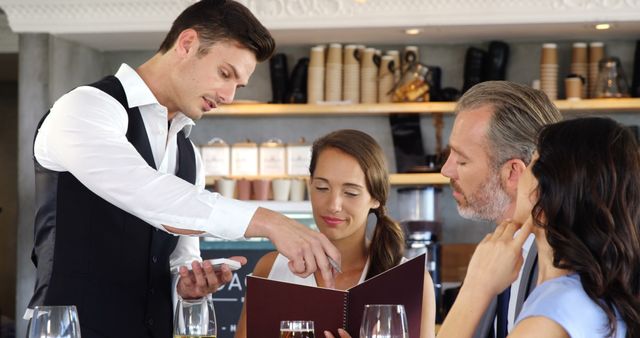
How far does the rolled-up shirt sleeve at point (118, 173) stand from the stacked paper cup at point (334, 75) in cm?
349

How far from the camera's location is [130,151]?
2094 mm

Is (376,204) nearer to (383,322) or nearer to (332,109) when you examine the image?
(383,322)

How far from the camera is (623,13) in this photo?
5.29 metres

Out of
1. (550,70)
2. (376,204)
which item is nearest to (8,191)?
(550,70)

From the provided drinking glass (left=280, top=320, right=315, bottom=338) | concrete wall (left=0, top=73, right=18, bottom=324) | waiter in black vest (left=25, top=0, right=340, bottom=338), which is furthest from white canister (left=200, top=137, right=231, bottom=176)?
drinking glass (left=280, top=320, right=315, bottom=338)

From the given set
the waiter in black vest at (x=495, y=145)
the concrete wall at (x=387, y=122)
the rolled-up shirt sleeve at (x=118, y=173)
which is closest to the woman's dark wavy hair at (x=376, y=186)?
the waiter in black vest at (x=495, y=145)

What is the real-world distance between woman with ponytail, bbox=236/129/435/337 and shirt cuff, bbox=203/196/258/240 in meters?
0.88

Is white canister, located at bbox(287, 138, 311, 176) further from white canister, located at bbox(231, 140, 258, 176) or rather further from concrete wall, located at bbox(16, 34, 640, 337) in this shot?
concrete wall, located at bbox(16, 34, 640, 337)

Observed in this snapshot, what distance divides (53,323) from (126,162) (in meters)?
0.46

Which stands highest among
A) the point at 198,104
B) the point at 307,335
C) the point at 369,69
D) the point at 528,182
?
the point at 369,69

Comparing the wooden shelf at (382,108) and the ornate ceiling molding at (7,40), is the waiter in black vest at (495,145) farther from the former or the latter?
the ornate ceiling molding at (7,40)

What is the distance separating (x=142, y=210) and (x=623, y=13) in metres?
3.86

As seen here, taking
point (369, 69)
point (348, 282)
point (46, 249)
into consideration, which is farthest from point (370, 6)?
point (46, 249)

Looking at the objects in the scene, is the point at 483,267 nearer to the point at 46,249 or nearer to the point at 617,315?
the point at 617,315
